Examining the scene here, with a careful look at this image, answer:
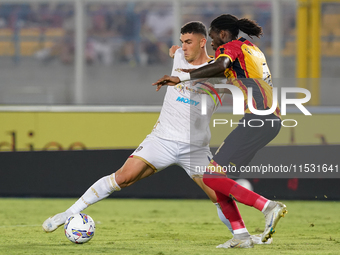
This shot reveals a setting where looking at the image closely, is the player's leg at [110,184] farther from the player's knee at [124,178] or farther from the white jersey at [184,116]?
the white jersey at [184,116]

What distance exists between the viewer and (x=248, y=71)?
4363 mm

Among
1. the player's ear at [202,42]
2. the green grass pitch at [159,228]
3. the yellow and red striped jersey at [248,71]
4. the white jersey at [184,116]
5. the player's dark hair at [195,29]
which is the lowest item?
the green grass pitch at [159,228]

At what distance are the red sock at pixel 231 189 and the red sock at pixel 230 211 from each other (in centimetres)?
22

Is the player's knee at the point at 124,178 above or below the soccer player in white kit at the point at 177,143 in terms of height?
below

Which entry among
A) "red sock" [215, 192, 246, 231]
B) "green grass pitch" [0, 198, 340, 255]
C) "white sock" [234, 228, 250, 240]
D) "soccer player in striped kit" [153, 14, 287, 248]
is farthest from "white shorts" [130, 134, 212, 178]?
"green grass pitch" [0, 198, 340, 255]

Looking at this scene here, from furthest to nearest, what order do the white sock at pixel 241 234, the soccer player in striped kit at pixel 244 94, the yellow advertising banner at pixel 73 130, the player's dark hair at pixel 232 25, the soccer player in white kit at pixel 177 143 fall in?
the yellow advertising banner at pixel 73 130
the soccer player in white kit at pixel 177 143
the white sock at pixel 241 234
the player's dark hair at pixel 232 25
the soccer player in striped kit at pixel 244 94

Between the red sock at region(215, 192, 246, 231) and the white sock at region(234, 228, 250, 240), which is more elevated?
the red sock at region(215, 192, 246, 231)

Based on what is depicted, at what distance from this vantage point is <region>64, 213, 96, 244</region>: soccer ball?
4672mm

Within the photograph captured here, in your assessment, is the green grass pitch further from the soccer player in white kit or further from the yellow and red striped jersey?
the yellow and red striped jersey

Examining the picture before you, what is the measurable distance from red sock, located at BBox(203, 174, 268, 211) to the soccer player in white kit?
30 cm

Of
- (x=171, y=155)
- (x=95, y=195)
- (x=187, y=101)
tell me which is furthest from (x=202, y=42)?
(x=95, y=195)

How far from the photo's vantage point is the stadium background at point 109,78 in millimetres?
8188

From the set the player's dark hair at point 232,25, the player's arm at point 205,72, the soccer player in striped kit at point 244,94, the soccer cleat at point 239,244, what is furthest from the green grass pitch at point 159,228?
the player's dark hair at point 232,25

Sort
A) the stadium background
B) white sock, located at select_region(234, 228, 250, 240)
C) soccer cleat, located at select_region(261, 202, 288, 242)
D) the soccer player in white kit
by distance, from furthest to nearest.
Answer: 1. the stadium background
2. the soccer player in white kit
3. white sock, located at select_region(234, 228, 250, 240)
4. soccer cleat, located at select_region(261, 202, 288, 242)
